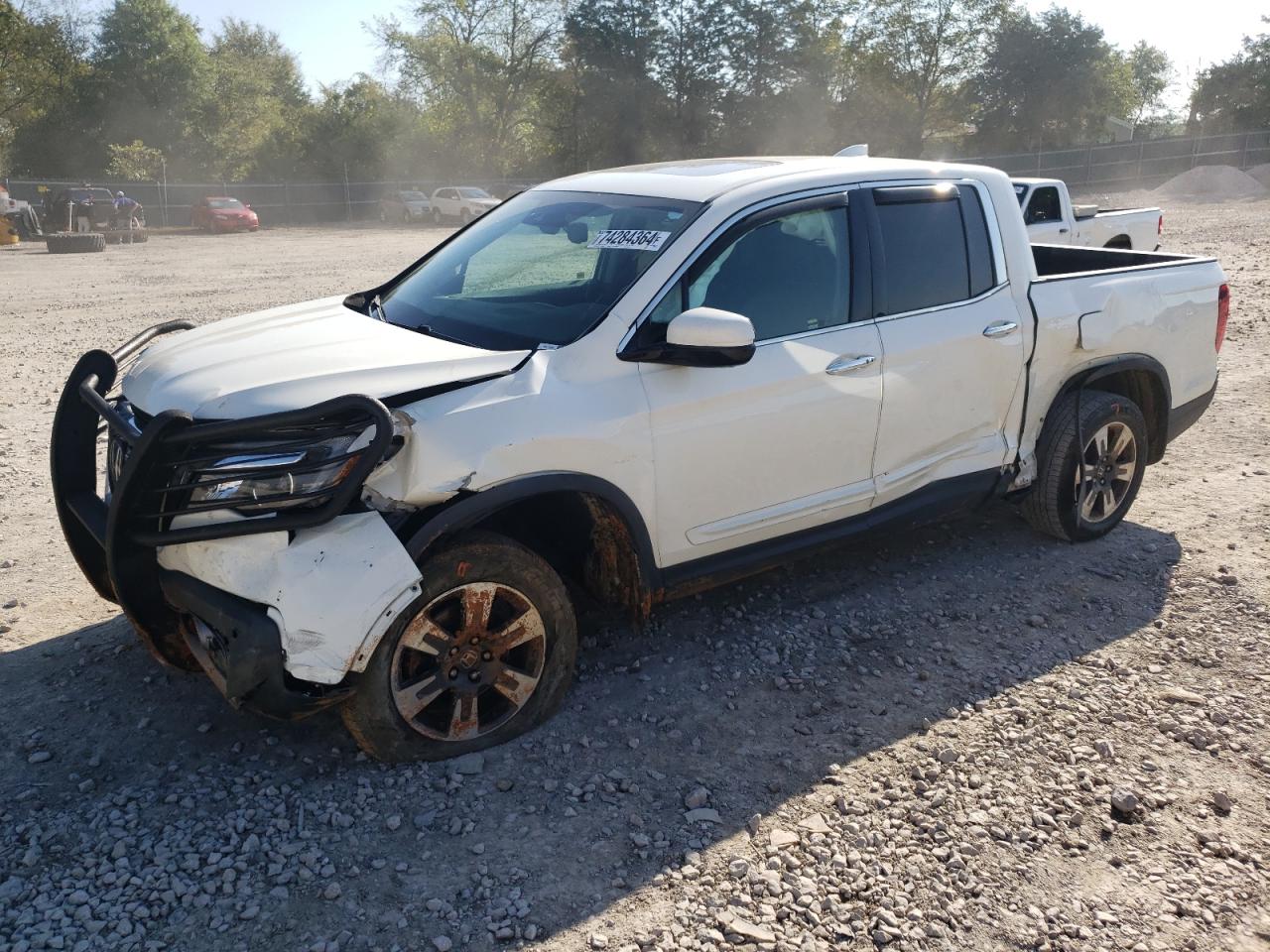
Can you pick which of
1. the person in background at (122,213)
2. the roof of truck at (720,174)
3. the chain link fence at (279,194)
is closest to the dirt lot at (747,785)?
the roof of truck at (720,174)

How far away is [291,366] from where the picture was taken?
140 inches

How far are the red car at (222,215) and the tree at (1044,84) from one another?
3665 centimetres

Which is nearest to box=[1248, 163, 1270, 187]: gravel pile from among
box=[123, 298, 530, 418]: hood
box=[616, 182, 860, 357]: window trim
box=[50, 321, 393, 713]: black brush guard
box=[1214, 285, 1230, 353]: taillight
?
box=[1214, 285, 1230, 353]: taillight

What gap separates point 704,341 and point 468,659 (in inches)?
52.2

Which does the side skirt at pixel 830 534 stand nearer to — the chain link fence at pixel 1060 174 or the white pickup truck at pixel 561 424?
the white pickup truck at pixel 561 424

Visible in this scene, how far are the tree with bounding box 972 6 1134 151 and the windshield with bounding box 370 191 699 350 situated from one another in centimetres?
5406

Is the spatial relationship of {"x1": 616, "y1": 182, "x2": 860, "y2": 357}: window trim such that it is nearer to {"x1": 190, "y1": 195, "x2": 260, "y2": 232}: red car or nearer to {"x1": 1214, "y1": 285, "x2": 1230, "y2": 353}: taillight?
{"x1": 1214, "y1": 285, "x2": 1230, "y2": 353}: taillight

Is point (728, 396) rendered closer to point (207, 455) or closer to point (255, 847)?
point (207, 455)

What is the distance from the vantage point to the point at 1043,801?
3434 millimetres

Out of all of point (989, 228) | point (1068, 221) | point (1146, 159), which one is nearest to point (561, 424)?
point (989, 228)

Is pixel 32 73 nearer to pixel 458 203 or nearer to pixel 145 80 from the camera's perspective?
pixel 145 80

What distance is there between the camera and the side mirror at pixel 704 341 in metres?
3.56

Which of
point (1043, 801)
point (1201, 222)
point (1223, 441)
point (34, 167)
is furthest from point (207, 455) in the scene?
point (34, 167)

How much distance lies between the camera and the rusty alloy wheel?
342 centimetres
